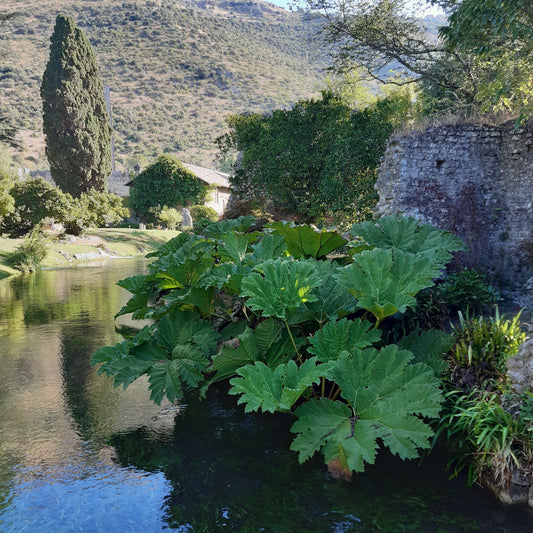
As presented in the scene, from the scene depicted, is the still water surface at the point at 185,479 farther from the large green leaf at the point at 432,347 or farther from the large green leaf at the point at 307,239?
the large green leaf at the point at 307,239

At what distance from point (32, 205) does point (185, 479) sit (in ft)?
76.9

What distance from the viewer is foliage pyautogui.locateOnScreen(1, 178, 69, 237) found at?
23.8 meters

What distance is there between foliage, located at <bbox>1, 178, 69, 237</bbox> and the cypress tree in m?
5.52

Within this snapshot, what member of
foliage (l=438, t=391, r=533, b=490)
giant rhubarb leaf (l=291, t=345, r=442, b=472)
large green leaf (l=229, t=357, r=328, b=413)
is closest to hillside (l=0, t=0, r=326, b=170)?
large green leaf (l=229, t=357, r=328, b=413)

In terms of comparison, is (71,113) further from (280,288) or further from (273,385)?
(273,385)

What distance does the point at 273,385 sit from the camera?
11.7 ft

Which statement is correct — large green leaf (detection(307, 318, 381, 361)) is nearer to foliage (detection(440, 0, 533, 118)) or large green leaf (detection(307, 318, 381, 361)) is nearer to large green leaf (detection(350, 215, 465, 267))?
large green leaf (detection(350, 215, 465, 267))

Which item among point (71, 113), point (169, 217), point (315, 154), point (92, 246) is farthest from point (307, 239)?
point (169, 217)

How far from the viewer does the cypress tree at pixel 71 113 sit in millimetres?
29031

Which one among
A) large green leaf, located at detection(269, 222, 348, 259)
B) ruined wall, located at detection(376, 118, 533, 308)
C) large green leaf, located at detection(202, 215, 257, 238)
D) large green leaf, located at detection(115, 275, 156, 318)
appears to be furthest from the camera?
large green leaf, located at detection(202, 215, 257, 238)

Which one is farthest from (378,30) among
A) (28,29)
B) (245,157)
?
(28,29)

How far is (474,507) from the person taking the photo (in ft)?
10.9

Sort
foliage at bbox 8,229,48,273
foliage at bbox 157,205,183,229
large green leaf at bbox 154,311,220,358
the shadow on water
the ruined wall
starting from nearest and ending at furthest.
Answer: the shadow on water, large green leaf at bbox 154,311,220,358, the ruined wall, foliage at bbox 8,229,48,273, foliage at bbox 157,205,183,229

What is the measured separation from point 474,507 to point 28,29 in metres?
89.5
